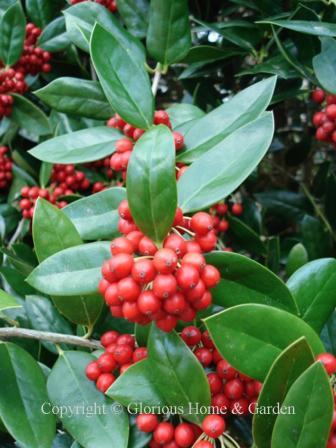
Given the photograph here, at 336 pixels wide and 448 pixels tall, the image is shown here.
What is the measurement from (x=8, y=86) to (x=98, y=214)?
105 cm

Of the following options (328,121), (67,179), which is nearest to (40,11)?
(67,179)

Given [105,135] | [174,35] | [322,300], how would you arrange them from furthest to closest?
[174,35], [105,135], [322,300]

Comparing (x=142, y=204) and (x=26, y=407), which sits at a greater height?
(x=142, y=204)

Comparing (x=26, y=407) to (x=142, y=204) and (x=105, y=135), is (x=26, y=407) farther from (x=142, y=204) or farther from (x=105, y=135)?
(x=105, y=135)

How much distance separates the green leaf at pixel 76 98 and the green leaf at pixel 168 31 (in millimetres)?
211

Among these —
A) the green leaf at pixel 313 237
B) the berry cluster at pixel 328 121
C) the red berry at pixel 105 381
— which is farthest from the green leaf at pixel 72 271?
the green leaf at pixel 313 237

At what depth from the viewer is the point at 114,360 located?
1.25 m

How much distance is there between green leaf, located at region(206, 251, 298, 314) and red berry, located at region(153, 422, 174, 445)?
285 mm

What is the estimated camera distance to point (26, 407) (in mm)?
1288

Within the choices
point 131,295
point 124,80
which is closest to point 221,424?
point 131,295

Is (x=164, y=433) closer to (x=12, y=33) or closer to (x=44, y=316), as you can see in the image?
(x=44, y=316)

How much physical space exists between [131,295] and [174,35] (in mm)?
939

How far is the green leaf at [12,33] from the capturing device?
2.03 m

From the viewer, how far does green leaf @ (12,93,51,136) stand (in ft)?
7.02
